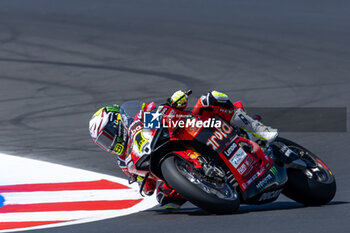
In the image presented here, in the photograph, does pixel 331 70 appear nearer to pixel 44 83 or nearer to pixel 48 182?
pixel 44 83

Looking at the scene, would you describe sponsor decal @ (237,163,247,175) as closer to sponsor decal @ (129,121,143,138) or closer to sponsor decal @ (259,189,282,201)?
sponsor decal @ (259,189,282,201)

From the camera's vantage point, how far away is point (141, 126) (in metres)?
7.20

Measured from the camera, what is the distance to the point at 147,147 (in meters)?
6.98

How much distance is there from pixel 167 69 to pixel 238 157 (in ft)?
31.1

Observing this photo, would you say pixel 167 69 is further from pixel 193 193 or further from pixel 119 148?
pixel 193 193

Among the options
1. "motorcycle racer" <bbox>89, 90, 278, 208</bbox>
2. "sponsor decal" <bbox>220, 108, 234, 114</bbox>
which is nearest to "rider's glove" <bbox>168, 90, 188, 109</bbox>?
"motorcycle racer" <bbox>89, 90, 278, 208</bbox>

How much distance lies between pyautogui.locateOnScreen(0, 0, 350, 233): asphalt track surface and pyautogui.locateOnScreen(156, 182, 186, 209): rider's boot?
0.12 metres

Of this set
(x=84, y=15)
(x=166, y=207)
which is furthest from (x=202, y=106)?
(x=84, y=15)

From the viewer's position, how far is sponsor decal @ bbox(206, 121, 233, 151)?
23.1 feet

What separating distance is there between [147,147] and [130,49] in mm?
11611

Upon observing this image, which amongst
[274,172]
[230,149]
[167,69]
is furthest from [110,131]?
[167,69]

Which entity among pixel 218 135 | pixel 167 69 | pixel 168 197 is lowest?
pixel 167 69

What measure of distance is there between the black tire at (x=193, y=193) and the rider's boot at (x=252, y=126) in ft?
2.59

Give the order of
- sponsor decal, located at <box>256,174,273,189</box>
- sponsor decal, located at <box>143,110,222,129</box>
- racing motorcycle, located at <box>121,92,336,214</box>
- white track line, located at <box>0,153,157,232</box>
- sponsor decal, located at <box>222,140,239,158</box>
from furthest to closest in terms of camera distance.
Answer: white track line, located at <box>0,153,157,232</box> → sponsor decal, located at <box>256,174,273,189</box> → sponsor decal, located at <box>222,140,239,158</box> → sponsor decal, located at <box>143,110,222,129</box> → racing motorcycle, located at <box>121,92,336,214</box>
